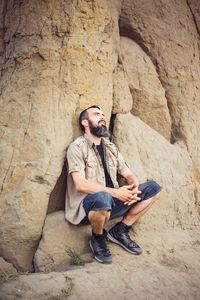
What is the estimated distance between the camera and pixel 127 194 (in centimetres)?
393

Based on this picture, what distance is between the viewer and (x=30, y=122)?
4273mm

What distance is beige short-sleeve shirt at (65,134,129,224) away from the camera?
407 cm

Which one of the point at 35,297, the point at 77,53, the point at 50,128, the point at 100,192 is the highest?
the point at 77,53

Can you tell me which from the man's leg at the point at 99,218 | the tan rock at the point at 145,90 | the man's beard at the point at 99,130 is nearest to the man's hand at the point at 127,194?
the man's leg at the point at 99,218

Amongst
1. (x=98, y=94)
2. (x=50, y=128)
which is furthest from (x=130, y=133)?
(x=50, y=128)

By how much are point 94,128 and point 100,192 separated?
897mm

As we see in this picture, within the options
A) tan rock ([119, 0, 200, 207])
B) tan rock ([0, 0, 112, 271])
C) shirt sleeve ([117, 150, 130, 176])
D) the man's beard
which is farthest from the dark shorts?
tan rock ([119, 0, 200, 207])

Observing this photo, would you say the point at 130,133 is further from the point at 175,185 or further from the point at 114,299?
the point at 114,299

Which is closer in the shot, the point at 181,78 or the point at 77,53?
the point at 77,53

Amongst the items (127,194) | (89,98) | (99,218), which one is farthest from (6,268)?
(89,98)

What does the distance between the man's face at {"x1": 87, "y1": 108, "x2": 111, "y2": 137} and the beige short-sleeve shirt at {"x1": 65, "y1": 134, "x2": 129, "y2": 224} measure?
13 centimetres

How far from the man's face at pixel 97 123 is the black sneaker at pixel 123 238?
3.59 ft

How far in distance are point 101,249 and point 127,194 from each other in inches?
25.7

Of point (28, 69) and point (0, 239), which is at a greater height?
point (28, 69)
